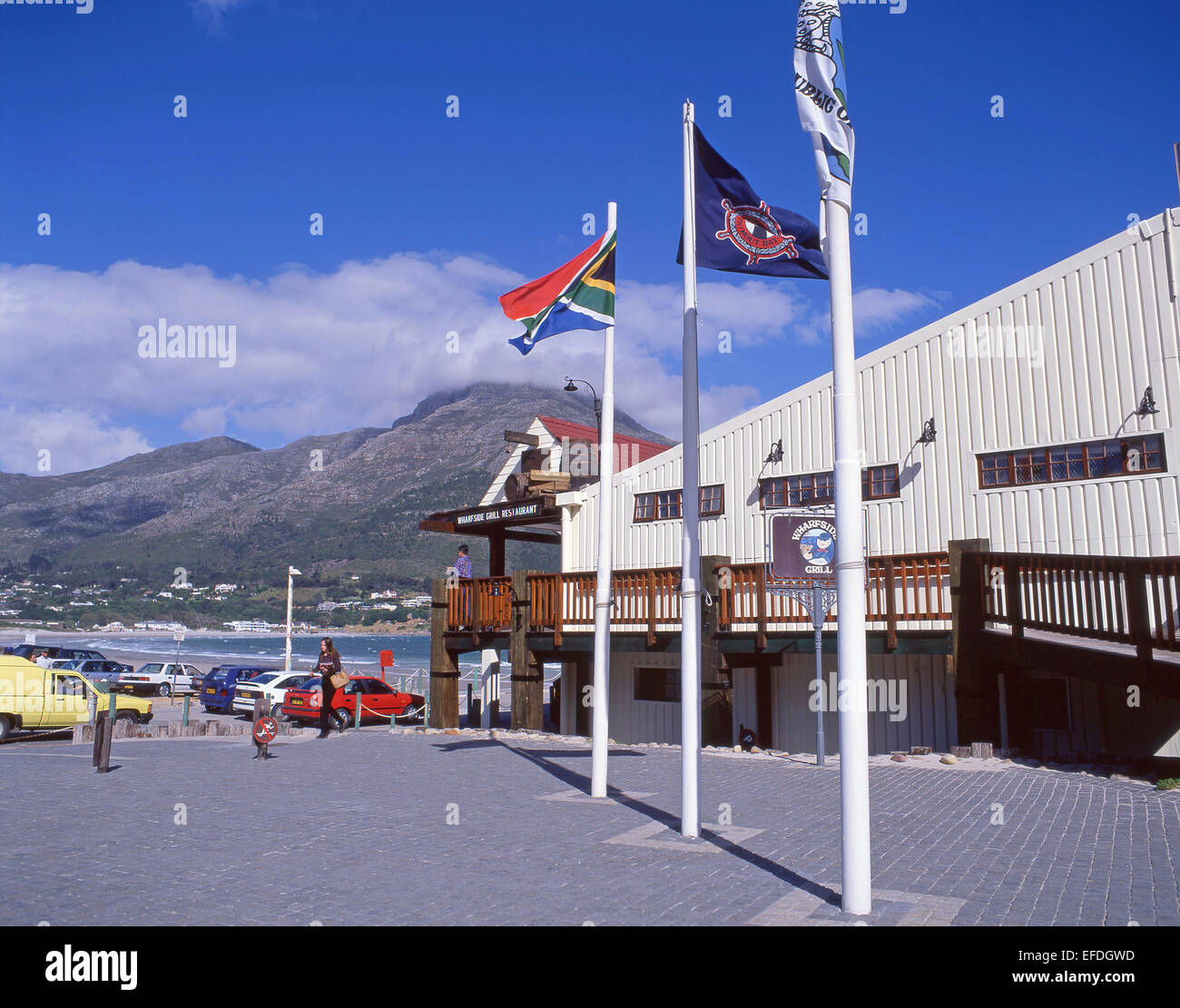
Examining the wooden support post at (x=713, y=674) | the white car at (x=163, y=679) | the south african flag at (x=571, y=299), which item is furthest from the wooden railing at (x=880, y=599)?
the white car at (x=163, y=679)

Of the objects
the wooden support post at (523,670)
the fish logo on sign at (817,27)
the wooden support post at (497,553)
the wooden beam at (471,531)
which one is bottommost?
the wooden support post at (523,670)

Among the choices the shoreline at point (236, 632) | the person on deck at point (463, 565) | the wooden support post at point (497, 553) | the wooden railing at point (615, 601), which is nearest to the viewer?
the wooden railing at point (615, 601)

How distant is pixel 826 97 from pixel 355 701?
20.9 meters

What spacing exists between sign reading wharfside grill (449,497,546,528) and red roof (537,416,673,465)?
2.81m

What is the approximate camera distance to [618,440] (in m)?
24.4

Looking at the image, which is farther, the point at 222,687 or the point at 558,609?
the point at 222,687

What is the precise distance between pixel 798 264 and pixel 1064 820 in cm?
574

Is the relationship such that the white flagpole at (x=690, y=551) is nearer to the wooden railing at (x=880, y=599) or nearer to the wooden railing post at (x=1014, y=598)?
the wooden railing post at (x=1014, y=598)

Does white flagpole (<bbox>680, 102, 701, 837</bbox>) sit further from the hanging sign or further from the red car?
the red car

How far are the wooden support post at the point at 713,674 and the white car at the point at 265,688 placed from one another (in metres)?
15.9

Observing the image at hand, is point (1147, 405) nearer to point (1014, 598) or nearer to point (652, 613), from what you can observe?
point (1014, 598)

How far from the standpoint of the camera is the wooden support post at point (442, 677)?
66.5 ft

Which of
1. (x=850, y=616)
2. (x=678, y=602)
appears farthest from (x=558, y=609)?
(x=850, y=616)
